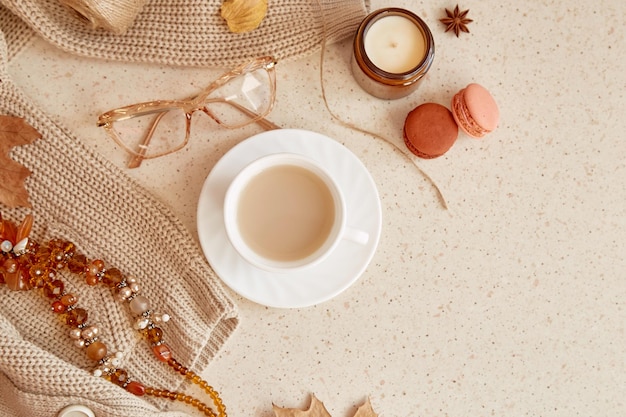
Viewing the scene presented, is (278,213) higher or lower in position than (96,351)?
higher

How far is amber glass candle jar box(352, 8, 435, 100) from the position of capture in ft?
3.01

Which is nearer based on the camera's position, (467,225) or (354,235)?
(354,235)

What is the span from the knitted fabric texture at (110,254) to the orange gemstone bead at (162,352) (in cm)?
1

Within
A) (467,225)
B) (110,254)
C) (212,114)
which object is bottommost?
(110,254)

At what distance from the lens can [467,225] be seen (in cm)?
100

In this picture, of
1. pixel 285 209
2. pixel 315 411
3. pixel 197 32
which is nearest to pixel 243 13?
pixel 197 32

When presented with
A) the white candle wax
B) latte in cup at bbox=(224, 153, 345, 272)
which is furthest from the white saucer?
the white candle wax

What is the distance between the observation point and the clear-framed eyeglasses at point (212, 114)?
3.13 ft

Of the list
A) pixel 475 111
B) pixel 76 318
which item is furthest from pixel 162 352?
pixel 475 111

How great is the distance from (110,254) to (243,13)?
0.41 meters

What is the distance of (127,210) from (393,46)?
0.47 meters

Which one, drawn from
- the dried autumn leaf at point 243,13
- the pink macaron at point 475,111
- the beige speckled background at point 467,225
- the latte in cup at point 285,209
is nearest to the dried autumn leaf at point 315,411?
the beige speckled background at point 467,225

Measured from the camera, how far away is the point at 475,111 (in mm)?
937

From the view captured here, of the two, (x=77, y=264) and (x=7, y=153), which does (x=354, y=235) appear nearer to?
(x=77, y=264)
